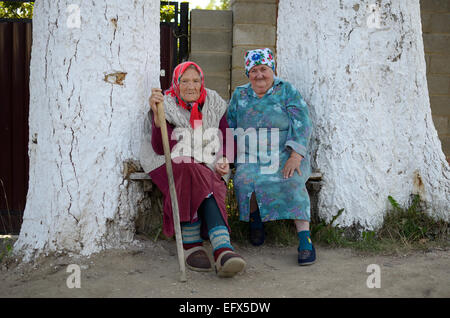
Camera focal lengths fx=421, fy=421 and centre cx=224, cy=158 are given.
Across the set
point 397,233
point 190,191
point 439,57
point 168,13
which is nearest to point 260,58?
point 190,191

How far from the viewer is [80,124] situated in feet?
8.66

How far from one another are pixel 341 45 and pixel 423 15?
8.38 ft

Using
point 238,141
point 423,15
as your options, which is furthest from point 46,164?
point 423,15

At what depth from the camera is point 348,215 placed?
3.01 meters

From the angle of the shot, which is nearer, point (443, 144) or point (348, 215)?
point (348, 215)

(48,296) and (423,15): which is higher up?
(423,15)

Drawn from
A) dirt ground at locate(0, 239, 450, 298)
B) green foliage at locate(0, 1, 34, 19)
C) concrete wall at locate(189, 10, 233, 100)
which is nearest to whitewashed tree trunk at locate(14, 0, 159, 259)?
dirt ground at locate(0, 239, 450, 298)

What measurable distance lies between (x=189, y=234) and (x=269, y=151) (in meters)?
0.80

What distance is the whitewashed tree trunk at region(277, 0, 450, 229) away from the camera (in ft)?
9.78

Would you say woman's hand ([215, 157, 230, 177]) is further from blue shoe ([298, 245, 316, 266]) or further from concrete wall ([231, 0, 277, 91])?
concrete wall ([231, 0, 277, 91])

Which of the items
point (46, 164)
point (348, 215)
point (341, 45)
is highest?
point (341, 45)

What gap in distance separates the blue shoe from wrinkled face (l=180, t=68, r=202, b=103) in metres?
1.25

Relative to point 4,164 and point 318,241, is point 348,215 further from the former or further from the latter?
point 4,164

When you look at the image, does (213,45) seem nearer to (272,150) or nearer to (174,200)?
(272,150)
